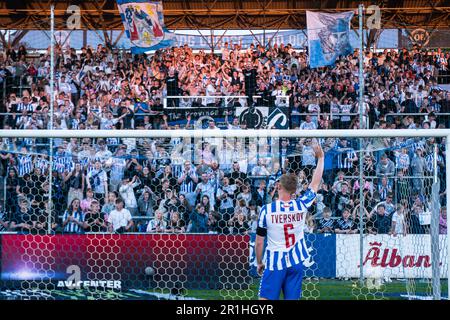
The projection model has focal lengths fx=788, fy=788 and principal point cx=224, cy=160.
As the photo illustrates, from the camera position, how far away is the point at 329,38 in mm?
17641

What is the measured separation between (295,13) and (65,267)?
1793 cm

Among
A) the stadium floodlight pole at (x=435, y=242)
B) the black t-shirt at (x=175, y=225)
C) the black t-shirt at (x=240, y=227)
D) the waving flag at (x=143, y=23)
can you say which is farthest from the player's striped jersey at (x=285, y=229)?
the waving flag at (x=143, y=23)

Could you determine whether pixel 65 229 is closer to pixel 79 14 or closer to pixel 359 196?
pixel 359 196

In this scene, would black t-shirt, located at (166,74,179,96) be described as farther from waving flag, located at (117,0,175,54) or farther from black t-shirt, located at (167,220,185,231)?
black t-shirt, located at (167,220,185,231)

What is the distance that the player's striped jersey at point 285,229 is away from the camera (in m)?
8.09

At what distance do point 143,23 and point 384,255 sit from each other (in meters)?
9.85

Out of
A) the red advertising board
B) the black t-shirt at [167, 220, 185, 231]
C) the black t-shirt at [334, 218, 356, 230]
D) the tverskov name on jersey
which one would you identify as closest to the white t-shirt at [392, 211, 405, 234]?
the black t-shirt at [334, 218, 356, 230]

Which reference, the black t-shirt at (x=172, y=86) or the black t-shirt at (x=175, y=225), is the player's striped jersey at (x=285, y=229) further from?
the black t-shirt at (x=172, y=86)

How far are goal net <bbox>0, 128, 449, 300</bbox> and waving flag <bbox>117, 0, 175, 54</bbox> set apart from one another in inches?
325

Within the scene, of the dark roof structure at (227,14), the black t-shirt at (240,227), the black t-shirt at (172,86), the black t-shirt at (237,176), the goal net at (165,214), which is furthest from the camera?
the dark roof structure at (227,14)

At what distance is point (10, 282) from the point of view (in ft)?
34.7

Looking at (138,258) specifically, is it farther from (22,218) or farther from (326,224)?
(326,224)

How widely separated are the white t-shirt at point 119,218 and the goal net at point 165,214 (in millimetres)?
20

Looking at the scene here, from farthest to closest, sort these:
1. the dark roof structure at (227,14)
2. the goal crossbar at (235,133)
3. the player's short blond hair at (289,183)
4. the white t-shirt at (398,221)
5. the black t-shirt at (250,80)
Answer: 1. the dark roof structure at (227,14)
2. the black t-shirt at (250,80)
3. the white t-shirt at (398,221)
4. the goal crossbar at (235,133)
5. the player's short blond hair at (289,183)
